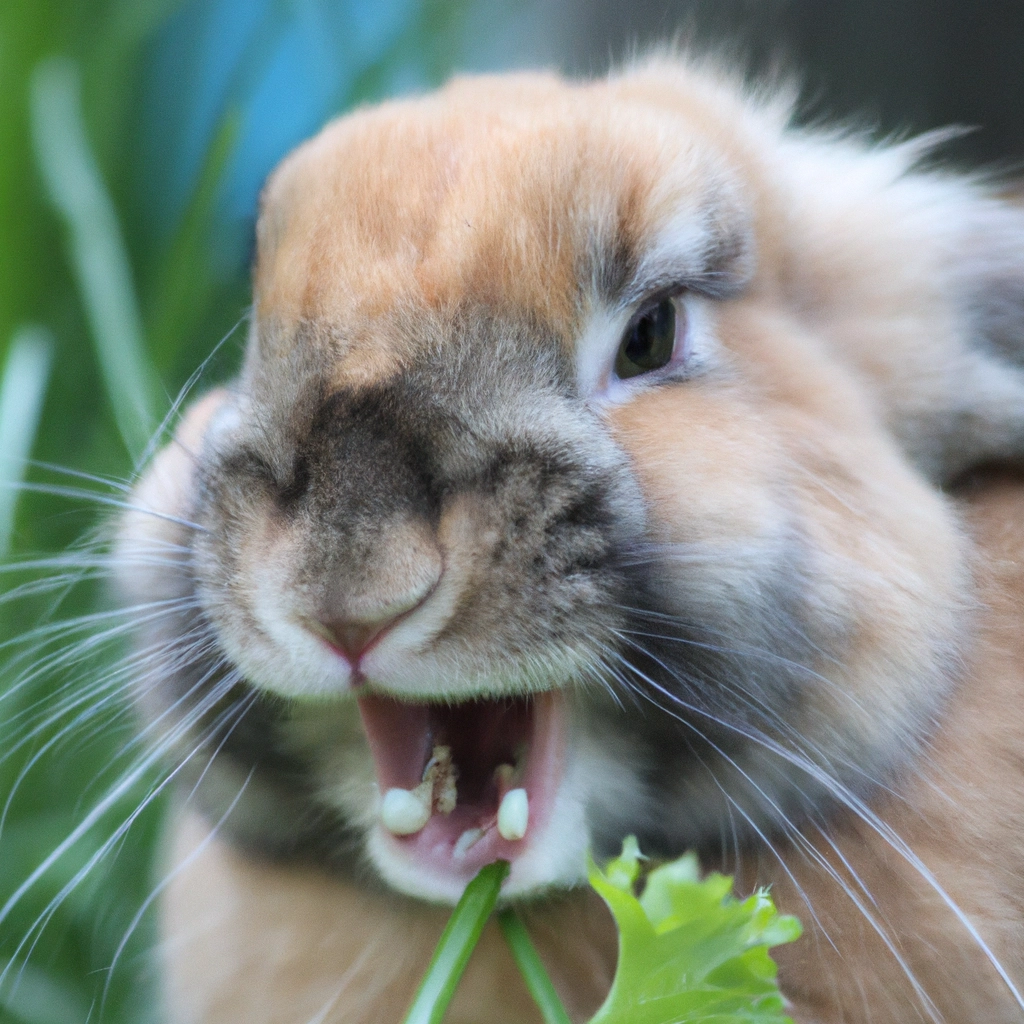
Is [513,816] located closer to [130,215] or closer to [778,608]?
[778,608]

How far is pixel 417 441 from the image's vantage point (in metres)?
0.59

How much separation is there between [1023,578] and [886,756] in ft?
0.61

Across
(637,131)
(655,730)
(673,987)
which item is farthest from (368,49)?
(673,987)

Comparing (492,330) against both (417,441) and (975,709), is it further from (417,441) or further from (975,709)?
(975,709)

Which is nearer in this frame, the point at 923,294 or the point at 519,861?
the point at 519,861

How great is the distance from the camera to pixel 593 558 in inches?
23.4

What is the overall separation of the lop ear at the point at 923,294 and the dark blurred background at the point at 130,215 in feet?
0.16

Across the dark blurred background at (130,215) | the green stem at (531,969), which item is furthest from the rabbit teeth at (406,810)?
the dark blurred background at (130,215)

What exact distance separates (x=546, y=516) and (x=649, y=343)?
0.17 m

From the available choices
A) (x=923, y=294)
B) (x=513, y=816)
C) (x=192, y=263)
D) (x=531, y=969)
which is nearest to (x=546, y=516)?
(x=513, y=816)

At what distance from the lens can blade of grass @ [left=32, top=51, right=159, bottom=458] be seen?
3.36ft

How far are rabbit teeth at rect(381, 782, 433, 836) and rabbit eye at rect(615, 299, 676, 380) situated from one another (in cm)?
28

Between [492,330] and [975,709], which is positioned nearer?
[492,330]

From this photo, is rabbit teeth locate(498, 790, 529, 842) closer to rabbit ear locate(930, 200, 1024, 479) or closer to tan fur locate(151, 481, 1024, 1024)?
tan fur locate(151, 481, 1024, 1024)
